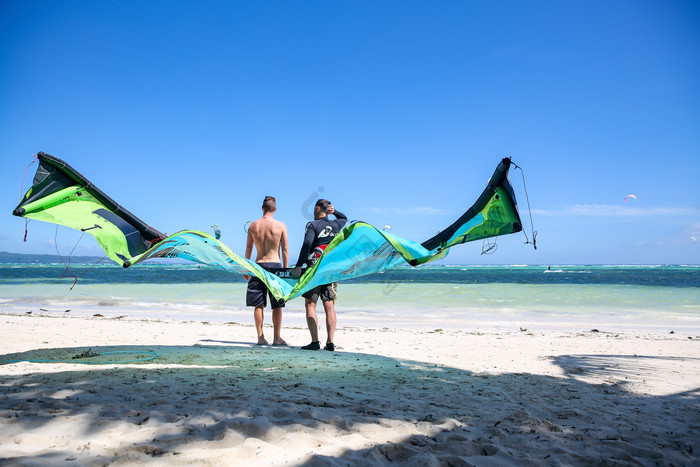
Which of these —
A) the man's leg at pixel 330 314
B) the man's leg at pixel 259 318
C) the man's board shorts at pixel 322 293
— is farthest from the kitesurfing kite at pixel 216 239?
the man's leg at pixel 259 318

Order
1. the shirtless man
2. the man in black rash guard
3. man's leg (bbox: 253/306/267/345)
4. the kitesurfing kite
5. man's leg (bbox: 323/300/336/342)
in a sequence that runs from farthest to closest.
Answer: man's leg (bbox: 253/306/267/345)
the shirtless man
man's leg (bbox: 323/300/336/342)
the man in black rash guard
the kitesurfing kite

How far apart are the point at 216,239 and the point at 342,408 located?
2037 millimetres

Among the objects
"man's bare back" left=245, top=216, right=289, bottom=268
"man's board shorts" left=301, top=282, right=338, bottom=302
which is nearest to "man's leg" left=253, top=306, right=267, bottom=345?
"man's bare back" left=245, top=216, right=289, bottom=268

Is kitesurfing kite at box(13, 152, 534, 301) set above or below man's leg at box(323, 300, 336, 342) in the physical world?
above

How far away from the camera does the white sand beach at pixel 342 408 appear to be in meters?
2.06

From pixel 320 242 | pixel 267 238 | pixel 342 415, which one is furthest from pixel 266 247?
pixel 342 415

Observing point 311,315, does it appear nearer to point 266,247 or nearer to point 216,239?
point 266,247

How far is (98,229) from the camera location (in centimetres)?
415

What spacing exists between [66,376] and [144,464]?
1958 millimetres

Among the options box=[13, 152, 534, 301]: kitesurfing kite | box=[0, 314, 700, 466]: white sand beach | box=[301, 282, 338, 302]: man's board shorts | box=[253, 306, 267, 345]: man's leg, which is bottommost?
box=[0, 314, 700, 466]: white sand beach

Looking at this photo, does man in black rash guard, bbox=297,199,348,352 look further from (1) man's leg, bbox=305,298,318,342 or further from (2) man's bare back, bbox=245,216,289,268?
(2) man's bare back, bbox=245,216,289,268

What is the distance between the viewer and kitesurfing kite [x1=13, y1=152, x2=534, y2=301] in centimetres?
368

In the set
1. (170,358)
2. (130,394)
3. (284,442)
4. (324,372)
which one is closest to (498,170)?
(324,372)

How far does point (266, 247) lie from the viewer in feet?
16.8
